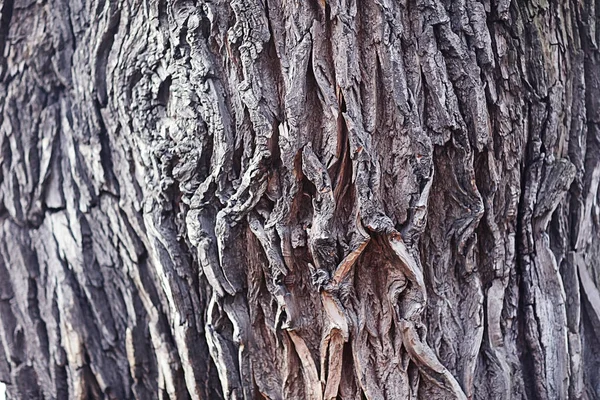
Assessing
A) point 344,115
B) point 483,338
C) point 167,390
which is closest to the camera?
point 344,115

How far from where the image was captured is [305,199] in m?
1.11

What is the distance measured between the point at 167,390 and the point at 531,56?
102cm

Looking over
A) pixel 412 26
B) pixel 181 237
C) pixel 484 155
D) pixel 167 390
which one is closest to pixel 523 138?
pixel 484 155

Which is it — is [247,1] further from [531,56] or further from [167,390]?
[167,390]

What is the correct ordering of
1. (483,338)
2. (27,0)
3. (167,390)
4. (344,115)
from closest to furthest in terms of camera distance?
(344,115), (483,338), (167,390), (27,0)

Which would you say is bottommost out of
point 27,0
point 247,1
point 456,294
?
point 456,294

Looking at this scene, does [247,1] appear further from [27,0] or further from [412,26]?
[27,0]

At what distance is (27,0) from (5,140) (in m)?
0.33

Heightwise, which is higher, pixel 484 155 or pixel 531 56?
pixel 531 56

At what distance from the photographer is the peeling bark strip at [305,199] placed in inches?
42.9

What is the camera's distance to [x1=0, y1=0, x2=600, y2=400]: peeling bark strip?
1090mm

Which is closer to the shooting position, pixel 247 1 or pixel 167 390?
pixel 247 1

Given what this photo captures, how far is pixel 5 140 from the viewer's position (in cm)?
142

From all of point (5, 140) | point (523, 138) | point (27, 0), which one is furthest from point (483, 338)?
point (27, 0)
